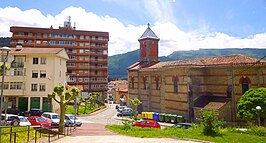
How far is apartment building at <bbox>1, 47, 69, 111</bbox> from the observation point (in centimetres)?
3850

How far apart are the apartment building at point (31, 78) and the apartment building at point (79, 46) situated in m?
24.2

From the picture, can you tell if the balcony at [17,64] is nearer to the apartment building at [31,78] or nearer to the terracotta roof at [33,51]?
the apartment building at [31,78]

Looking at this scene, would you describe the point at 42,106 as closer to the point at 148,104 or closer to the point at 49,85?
the point at 49,85

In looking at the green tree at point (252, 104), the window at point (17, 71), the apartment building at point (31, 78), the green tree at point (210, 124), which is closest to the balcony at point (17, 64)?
the apartment building at point (31, 78)

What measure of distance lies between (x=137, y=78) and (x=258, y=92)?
1114 inches

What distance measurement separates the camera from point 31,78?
129 ft

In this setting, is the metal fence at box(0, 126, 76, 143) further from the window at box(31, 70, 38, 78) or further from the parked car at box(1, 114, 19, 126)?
the window at box(31, 70, 38, 78)

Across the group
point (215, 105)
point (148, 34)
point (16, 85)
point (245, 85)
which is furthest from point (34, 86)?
point (245, 85)

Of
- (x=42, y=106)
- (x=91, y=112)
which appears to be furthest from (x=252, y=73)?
(x=42, y=106)

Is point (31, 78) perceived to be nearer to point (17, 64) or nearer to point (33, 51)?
point (17, 64)

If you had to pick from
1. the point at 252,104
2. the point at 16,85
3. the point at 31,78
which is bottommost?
the point at 252,104

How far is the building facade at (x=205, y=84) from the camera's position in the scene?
30.6 metres

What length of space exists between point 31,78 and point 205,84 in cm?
2846

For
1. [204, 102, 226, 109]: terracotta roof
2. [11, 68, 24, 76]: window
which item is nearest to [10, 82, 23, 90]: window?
[11, 68, 24, 76]: window
